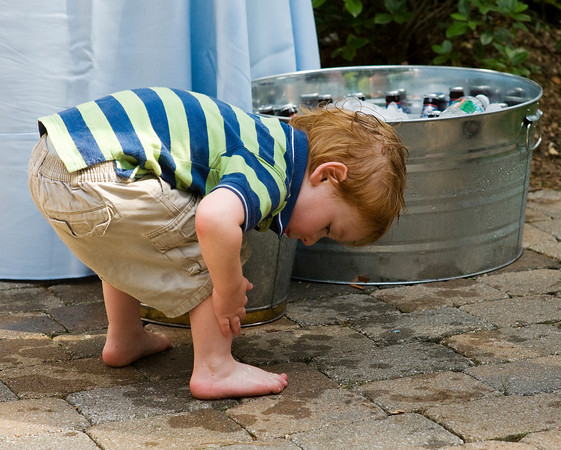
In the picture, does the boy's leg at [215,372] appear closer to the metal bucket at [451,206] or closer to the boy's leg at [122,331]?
the boy's leg at [122,331]

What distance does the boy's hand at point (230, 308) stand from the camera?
1.75m

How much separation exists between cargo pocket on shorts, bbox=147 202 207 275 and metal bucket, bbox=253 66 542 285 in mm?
844

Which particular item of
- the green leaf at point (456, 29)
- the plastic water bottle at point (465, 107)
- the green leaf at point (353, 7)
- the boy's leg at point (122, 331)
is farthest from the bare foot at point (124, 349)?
the green leaf at point (456, 29)

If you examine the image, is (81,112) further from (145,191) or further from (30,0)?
(30,0)

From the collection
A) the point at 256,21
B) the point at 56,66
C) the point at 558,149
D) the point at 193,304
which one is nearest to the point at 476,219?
the point at 256,21

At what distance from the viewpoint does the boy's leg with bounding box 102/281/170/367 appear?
1.98 m

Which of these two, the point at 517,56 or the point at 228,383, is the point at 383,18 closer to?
the point at 517,56

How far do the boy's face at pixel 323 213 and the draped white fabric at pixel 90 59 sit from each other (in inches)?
24.8

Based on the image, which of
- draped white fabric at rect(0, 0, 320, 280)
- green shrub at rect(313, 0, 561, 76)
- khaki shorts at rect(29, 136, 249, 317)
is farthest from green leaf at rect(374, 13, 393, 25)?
khaki shorts at rect(29, 136, 249, 317)

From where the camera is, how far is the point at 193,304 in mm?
1817

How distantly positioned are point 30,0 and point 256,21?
68 centimetres

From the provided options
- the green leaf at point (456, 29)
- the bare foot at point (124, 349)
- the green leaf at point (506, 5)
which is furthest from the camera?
the green leaf at point (456, 29)

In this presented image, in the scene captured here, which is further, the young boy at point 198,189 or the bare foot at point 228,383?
the bare foot at point 228,383

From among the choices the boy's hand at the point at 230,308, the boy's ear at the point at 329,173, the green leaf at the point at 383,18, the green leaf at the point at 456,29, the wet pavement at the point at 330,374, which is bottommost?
the wet pavement at the point at 330,374
